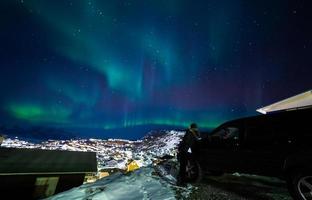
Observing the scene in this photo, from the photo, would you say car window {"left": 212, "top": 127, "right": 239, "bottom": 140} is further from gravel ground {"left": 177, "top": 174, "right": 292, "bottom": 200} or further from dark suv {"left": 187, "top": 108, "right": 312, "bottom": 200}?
gravel ground {"left": 177, "top": 174, "right": 292, "bottom": 200}

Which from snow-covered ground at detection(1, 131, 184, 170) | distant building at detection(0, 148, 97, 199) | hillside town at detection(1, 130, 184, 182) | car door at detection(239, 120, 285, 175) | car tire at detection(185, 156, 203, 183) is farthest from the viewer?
snow-covered ground at detection(1, 131, 184, 170)

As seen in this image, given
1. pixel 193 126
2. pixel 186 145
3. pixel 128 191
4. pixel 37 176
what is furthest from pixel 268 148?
pixel 37 176

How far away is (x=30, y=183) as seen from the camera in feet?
51.7

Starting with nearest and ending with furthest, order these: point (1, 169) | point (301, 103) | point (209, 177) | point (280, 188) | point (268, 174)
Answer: point (268, 174) → point (280, 188) → point (209, 177) → point (301, 103) → point (1, 169)

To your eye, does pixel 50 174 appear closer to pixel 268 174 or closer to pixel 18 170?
pixel 18 170

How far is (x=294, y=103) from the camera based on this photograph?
9148mm

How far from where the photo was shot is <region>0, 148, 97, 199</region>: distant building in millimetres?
15172

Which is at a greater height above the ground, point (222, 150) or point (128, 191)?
point (222, 150)

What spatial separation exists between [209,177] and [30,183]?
13.6 metres

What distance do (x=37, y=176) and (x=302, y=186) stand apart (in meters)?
16.6

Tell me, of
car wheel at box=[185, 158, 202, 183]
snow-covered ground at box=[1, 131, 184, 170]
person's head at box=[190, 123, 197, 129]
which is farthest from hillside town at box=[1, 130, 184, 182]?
person's head at box=[190, 123, 197, 129]

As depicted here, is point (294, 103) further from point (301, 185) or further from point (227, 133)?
point (301, 185)

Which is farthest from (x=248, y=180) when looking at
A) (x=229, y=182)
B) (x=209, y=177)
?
(x=209, y=177)

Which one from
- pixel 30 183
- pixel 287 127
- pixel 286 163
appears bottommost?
pixel 30 183
